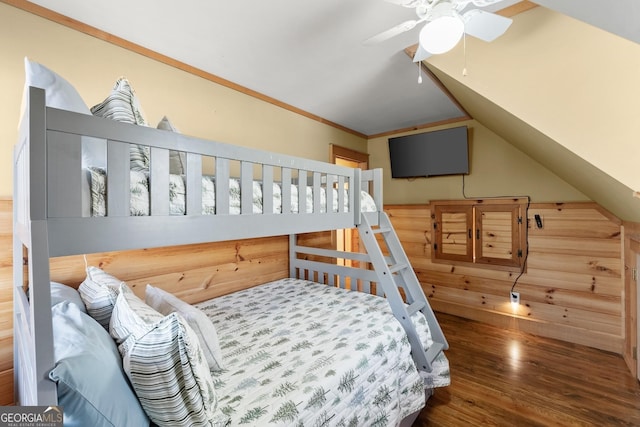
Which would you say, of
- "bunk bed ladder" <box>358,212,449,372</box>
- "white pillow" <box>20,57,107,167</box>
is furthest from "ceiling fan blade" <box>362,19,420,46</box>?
"white pillow" <box>20,57,107,167</box>

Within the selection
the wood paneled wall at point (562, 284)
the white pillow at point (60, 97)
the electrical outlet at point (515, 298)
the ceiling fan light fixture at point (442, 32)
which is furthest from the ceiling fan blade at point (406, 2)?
the electrical outlet at point (515, 298)

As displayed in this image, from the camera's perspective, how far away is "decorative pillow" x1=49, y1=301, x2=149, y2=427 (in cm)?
62

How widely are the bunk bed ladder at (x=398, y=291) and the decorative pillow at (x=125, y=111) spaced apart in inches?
53.2

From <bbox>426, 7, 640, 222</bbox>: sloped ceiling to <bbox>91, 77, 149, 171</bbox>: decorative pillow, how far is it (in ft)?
6.79

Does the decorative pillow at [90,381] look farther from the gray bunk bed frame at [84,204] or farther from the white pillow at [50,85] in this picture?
the white pillow at [50,85]

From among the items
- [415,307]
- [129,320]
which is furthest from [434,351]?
[129,320]

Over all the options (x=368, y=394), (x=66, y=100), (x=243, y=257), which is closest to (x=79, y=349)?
(x=66, y=100)

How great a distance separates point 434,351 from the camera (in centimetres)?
179

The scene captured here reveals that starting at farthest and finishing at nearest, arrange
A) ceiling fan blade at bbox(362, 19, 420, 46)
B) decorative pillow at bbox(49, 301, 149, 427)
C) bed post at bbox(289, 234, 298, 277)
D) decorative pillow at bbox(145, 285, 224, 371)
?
bed post at bbox(289, 234, 298, 277) → ceiling fan blade at bbox(362, 19, 420, 46) → decorative pillow at bbox(145, 285, 224, 371) → decorative pillow at bbox(49, 301, 149, 427)

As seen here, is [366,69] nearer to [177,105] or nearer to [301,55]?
[301,55]

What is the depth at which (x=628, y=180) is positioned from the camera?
1.42m

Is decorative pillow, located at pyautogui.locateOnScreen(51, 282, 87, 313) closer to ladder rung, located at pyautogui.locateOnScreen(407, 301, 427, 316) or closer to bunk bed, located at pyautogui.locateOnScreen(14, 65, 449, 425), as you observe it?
bunk bed, located at pyautogui.locateOnScreen(14, 65, 449, 425)

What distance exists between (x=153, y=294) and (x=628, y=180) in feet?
8.43

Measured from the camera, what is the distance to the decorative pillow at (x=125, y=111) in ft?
3.22
